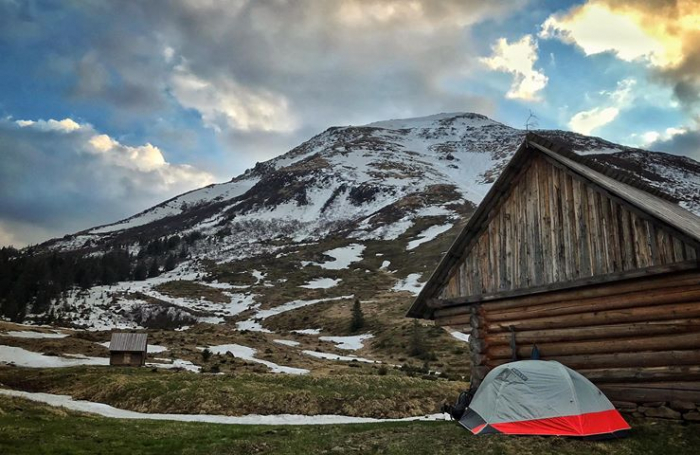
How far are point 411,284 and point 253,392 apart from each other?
77048 millimetres

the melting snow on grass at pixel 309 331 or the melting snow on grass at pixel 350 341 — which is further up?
the melting snow on grass at pixel 309 331

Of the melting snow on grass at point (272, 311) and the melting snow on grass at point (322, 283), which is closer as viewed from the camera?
the melting snow on grass at point (272, 311)

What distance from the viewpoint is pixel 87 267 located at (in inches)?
5246

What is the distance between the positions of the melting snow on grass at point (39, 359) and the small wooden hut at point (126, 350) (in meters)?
4.24

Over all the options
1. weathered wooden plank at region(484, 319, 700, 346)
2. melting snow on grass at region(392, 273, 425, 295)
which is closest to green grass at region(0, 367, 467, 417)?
weathered wooden plank at region(484, 319, 700, 346)

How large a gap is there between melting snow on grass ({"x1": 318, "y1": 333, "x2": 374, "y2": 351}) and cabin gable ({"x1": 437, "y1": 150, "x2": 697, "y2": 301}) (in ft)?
147

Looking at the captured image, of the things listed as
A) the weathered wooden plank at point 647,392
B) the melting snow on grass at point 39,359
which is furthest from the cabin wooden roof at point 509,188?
the melting snow on grass at point 39,359

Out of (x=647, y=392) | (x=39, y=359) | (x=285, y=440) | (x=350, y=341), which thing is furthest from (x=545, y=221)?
(x=350, y=341)

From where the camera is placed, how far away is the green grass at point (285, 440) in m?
10.1

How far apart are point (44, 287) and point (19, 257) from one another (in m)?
19.5

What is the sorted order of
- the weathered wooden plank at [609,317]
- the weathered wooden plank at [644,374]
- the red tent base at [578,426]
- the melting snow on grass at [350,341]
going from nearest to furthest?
1. the red tent base at [578,426]
2. the weathered wooden plank at [644,374]
3. the weathered wooden plank at [609,317]
4. the melting snow on grass at [350,341]

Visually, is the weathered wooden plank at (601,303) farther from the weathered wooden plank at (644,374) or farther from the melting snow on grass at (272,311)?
the melting snow on grass at (272,311)

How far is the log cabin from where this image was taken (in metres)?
11.0

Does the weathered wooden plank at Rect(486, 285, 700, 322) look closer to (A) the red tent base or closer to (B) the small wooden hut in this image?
(A) the red tent base
